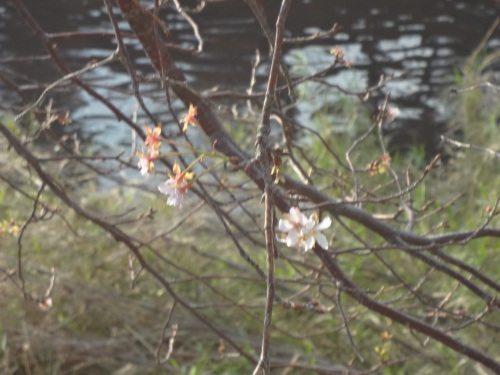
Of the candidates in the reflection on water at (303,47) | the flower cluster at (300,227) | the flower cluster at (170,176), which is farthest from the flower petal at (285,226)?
the reflection on water at (303,47)

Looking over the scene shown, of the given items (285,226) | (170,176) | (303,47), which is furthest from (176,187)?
(303,47)

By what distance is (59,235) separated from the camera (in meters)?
2.64

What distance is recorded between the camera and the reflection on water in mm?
4816

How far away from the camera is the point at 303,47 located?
5.34 metres

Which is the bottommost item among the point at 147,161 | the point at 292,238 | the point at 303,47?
the point at 292,238

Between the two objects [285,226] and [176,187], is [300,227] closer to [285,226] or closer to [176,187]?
[285,226]

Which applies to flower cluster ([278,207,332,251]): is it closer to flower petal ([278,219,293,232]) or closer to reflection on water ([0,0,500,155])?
flower petal ([278,219,293,232])

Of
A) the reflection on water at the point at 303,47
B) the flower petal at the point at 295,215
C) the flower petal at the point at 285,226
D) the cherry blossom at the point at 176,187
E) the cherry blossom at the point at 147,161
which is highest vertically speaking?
the reflection on water at the point at 303,47

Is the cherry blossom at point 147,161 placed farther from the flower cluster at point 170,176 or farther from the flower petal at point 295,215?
the flower petal at point 295,215

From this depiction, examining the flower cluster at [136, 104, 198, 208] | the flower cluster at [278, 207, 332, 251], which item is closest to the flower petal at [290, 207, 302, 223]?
the flower cluster at [278, 207, 332, 251]

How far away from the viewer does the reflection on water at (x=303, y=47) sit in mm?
4816

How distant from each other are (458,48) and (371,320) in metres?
3.46

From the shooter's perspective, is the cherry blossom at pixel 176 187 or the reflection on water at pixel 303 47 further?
the reflection on water at pixel 303 47

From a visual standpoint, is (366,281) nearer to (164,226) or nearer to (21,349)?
(164,226)
